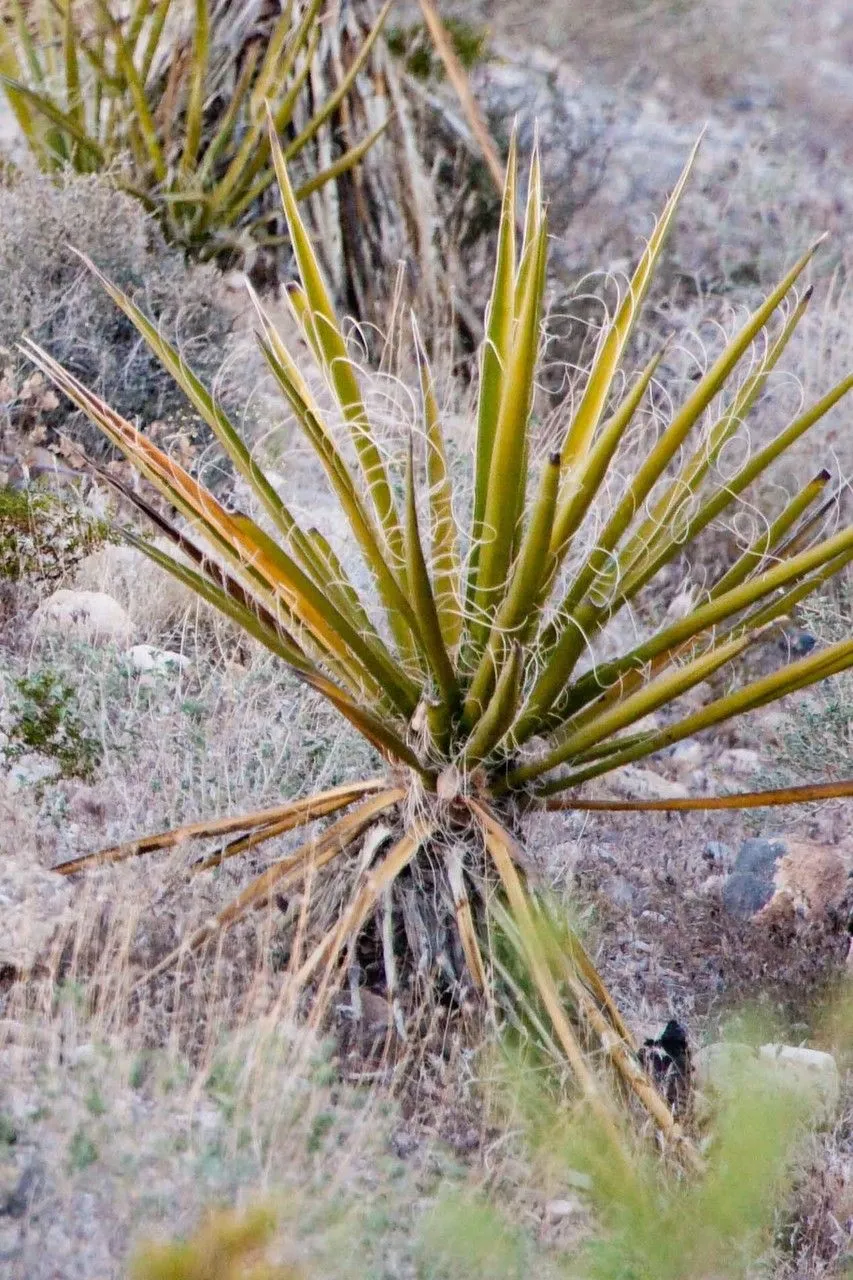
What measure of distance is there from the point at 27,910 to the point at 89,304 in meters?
3.54

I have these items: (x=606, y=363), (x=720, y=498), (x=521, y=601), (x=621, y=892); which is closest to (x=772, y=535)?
(x=720, y=498)

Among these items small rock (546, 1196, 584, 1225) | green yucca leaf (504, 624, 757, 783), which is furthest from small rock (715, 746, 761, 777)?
small rock (546, 1196, 584, 1225)

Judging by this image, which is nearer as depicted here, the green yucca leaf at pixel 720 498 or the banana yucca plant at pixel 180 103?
the green yucca leaf at pixel 720 498

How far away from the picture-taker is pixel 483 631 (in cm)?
273

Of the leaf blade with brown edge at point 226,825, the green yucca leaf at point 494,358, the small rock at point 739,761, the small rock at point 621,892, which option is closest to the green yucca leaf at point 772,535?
the green yucca leaf at point 494,358

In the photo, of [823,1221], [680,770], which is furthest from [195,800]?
[680,770]

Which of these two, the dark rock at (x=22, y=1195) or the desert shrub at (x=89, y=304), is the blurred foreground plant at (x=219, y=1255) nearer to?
the dark rock at (x=22, y=1195)

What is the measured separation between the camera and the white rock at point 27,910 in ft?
8.02

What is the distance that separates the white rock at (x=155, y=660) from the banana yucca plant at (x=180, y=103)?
10.0 feet

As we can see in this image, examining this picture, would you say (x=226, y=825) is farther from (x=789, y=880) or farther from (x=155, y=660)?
(x=789, y=880)

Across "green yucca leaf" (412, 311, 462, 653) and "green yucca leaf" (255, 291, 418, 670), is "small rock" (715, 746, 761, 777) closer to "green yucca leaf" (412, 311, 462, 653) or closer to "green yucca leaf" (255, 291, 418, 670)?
"green yucca leaf" (412, 311, 462, 653)

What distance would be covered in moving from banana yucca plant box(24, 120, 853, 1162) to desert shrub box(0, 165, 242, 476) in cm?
246

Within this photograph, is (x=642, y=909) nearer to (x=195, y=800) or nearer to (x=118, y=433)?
(x=195, y=800)

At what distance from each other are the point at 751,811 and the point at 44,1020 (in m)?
2.38
